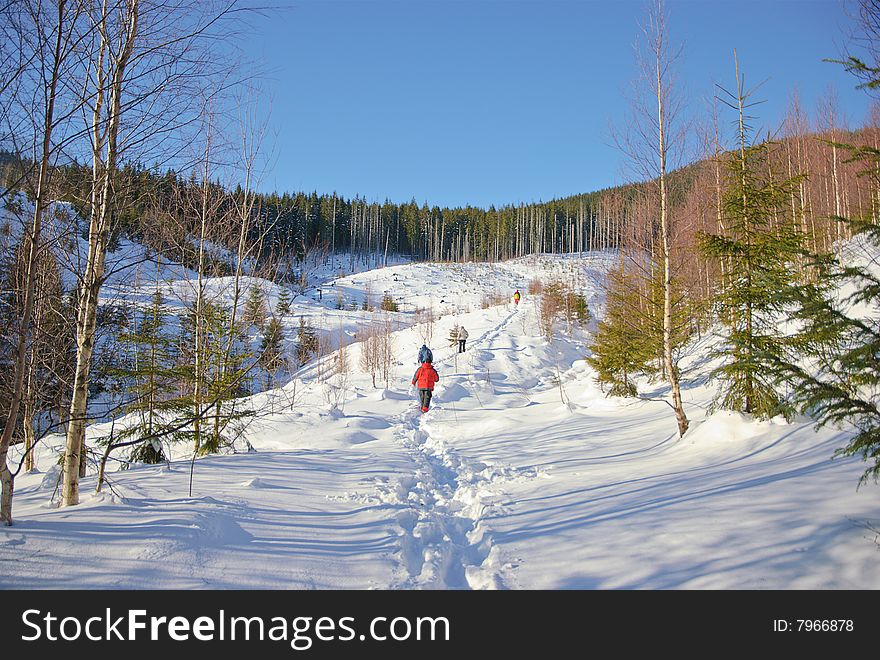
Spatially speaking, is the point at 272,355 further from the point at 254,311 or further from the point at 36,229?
the point at 36,229

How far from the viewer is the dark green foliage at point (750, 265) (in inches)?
261

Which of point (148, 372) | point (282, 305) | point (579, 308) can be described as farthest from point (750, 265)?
point (579, 308)

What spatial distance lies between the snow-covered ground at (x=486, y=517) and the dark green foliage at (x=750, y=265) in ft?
2.86

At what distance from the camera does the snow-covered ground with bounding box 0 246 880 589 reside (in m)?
2.86

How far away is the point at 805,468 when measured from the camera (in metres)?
4.45

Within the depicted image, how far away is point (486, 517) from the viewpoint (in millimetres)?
4508

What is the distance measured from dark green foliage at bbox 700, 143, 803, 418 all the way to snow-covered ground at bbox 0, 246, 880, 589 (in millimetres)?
870

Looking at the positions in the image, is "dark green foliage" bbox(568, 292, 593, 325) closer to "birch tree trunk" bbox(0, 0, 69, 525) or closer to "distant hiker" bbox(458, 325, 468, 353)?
"distant hiker" bbox(458, 325, 468, 353)

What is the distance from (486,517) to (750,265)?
678 cm

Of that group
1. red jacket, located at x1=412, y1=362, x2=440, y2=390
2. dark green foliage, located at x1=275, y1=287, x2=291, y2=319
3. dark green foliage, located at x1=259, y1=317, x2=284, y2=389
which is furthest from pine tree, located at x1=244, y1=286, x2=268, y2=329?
red jacket, located at x1=412, y1=362, x2=440, y2=390

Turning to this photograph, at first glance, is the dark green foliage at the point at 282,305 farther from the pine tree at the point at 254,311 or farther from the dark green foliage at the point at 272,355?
the dark green foliage at the point at 272,355
